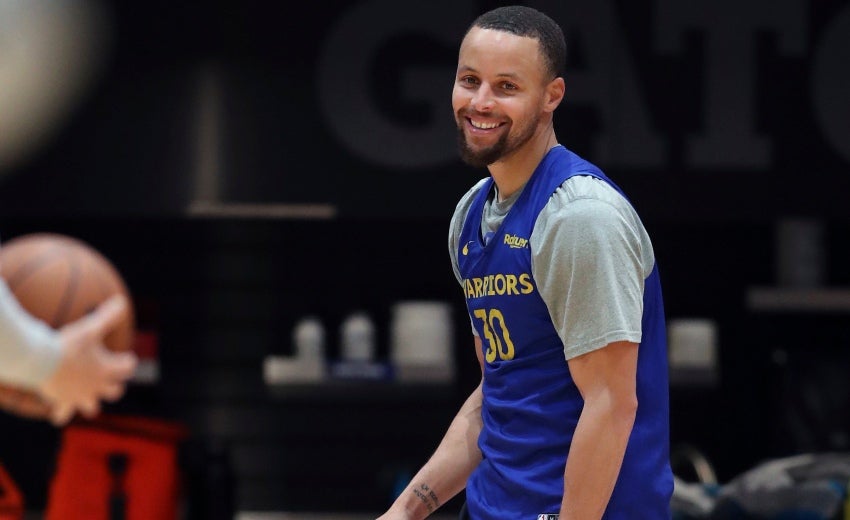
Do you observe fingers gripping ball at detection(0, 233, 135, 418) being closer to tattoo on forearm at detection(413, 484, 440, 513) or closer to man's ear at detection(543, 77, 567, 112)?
tattoo on forearm at detection(413, 484, 440, 513)

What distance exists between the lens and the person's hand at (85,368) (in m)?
2.29

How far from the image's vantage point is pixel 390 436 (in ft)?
23.8

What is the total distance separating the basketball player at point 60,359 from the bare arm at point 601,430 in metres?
0.94

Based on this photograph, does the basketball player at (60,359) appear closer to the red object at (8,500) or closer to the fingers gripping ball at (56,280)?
the fingers gripping ball at (56,280)

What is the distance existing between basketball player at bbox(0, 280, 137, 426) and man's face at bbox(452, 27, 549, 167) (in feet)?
3.31

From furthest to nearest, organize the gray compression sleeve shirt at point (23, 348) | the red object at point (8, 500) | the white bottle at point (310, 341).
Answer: the white bottle at point (310, 341)
the red object at point (8, 500)
the gray compression sleeve shirt at point (23, 348)

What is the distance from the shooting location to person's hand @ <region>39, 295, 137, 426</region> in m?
2.29

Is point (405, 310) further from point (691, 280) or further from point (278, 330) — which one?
point (691, 280)

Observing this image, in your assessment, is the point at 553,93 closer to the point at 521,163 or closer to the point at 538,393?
the point at 521,163

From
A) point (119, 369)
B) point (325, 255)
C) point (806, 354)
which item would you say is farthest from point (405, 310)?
point (119, 369)

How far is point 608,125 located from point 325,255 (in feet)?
5.58

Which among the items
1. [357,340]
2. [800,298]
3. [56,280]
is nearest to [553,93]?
[56,280]

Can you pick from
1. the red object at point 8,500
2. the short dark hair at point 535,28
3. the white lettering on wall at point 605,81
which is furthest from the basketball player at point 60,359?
the white lettering on wall at point 605,81

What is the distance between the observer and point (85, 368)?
231 cm
